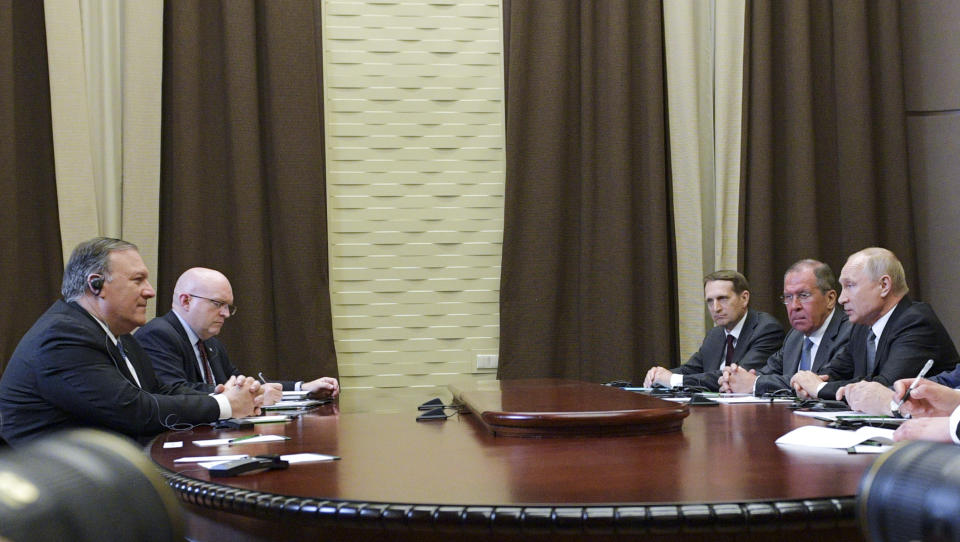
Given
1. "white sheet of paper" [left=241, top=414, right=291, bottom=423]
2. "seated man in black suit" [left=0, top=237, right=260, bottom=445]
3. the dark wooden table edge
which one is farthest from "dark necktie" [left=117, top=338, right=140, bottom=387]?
the dark wooden table edge

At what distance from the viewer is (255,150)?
628 cm

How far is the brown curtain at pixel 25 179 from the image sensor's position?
233 inches

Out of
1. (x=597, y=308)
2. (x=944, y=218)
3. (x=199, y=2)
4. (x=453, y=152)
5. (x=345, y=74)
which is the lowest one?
(x=597, y=308)

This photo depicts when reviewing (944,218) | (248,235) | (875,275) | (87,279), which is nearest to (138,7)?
(248,235)

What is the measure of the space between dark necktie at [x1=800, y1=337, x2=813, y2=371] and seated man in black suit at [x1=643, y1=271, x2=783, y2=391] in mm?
336

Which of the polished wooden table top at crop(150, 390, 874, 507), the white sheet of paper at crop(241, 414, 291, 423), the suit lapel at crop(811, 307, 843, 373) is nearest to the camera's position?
the polished wooden table top at crop(150, 390, 874, 507)

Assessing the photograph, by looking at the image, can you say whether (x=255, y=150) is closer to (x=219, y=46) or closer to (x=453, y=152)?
(x=219, y=46)

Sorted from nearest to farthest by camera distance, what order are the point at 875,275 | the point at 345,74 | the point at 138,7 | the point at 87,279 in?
the point at 87,279, the point at 875,275, the point at 138,7, the point at 345,74

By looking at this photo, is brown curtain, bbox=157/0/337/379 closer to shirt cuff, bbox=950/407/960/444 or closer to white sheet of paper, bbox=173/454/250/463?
white sheet of paper, bbox=173/454/250/463

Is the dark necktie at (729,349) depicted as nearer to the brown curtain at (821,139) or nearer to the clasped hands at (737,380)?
the brown curtain at (821,139)

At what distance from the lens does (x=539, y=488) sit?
169 centimetres

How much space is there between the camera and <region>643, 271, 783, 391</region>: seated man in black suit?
5.66m

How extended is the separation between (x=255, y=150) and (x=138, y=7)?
113cm

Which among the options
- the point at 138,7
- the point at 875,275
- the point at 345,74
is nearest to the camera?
the point at 875,275
